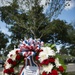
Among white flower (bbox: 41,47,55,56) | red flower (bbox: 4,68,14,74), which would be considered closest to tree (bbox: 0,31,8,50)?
→ red flower (bbox: 4,68,14,74)

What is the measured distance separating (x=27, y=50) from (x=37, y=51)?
212 millimetres

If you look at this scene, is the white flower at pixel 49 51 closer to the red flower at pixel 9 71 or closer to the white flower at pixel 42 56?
the white flower at pixel 42 56

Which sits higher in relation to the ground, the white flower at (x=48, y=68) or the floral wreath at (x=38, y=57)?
the floral wreath at (x=38, y=57)

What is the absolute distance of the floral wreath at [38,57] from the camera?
620 cm

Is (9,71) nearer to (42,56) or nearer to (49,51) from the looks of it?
(42,56)

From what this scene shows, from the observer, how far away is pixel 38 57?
6.38 m

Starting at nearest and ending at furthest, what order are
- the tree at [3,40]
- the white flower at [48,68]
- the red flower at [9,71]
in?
the white flower at [48,68]
the red flower at [9,71]
the tree at [3,40]

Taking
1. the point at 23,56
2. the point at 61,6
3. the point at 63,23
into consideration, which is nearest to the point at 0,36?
the point at 63,23

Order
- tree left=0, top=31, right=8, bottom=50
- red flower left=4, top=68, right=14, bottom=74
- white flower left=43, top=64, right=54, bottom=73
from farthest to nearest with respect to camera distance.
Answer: tree left=0, top=31, right=8, bottom=50, red flower left=4, top=68, right=14, bottom=74, white flower left=43, top=64, right=54, bottom=73

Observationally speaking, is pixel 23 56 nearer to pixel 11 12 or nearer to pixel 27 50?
pixel 27 50

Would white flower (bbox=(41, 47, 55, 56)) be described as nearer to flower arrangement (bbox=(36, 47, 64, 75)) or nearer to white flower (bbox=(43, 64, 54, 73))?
flower arrangement (bbox=(36, 47, 64, 75))

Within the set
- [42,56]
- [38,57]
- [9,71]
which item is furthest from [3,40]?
[42,56]

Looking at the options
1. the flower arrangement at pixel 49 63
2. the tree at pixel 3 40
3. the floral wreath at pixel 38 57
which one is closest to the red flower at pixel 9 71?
the floral wreath at pixel 38 57

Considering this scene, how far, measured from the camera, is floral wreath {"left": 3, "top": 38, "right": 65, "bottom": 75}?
620 centimetres
